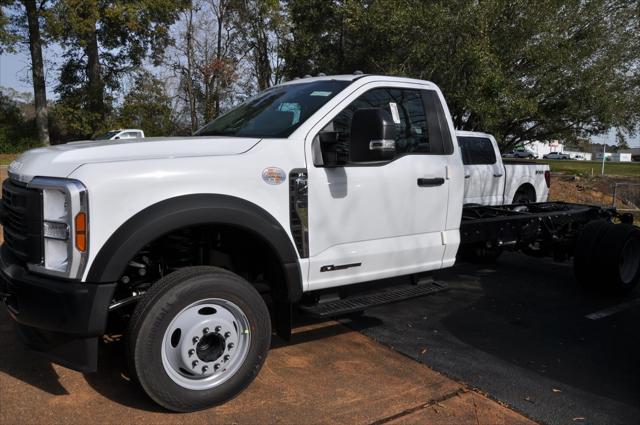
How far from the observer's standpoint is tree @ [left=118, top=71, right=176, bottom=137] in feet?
97.7

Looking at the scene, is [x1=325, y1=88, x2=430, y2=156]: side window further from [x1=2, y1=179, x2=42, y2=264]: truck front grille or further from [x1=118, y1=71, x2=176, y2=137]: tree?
[x1=118, y1=71, x2=176, y2=137]: tree

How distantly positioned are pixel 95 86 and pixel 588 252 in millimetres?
27955

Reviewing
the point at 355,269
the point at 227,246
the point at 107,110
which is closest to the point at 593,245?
the point at 355,269

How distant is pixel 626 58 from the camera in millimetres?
16703

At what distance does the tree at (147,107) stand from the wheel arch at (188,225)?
28.3 m

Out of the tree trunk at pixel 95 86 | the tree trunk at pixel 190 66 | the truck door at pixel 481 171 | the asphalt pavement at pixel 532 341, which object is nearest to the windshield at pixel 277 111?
the asphalt pavement at pixel 532 341

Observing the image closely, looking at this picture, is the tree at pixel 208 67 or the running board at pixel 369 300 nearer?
the running board at pixel 369 300

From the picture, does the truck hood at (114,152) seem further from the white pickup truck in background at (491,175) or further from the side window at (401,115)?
the white pickup truck in background at (491,175)

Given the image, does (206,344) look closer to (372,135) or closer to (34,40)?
(372,135)

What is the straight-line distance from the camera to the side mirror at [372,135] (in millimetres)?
3568

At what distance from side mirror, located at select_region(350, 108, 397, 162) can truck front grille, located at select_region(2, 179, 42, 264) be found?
6.47ft

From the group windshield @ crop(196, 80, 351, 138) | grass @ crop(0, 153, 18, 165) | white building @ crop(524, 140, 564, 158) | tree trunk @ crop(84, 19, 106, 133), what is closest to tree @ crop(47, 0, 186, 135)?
tree trunk @ crop(84, 19, 106, 133)

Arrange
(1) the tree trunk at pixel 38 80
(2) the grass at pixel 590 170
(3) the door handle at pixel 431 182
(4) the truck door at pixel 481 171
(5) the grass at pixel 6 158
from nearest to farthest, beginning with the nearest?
(3) the door handle at pixel 431 182, (4) the truck door at pixel 481 171, (5) the grass at pixel 6 158, (1) the tree trunk at pixel 38 80, (2) the grass at pixel 590 170

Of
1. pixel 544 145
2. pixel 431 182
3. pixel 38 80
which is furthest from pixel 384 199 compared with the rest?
pixel 38 80
